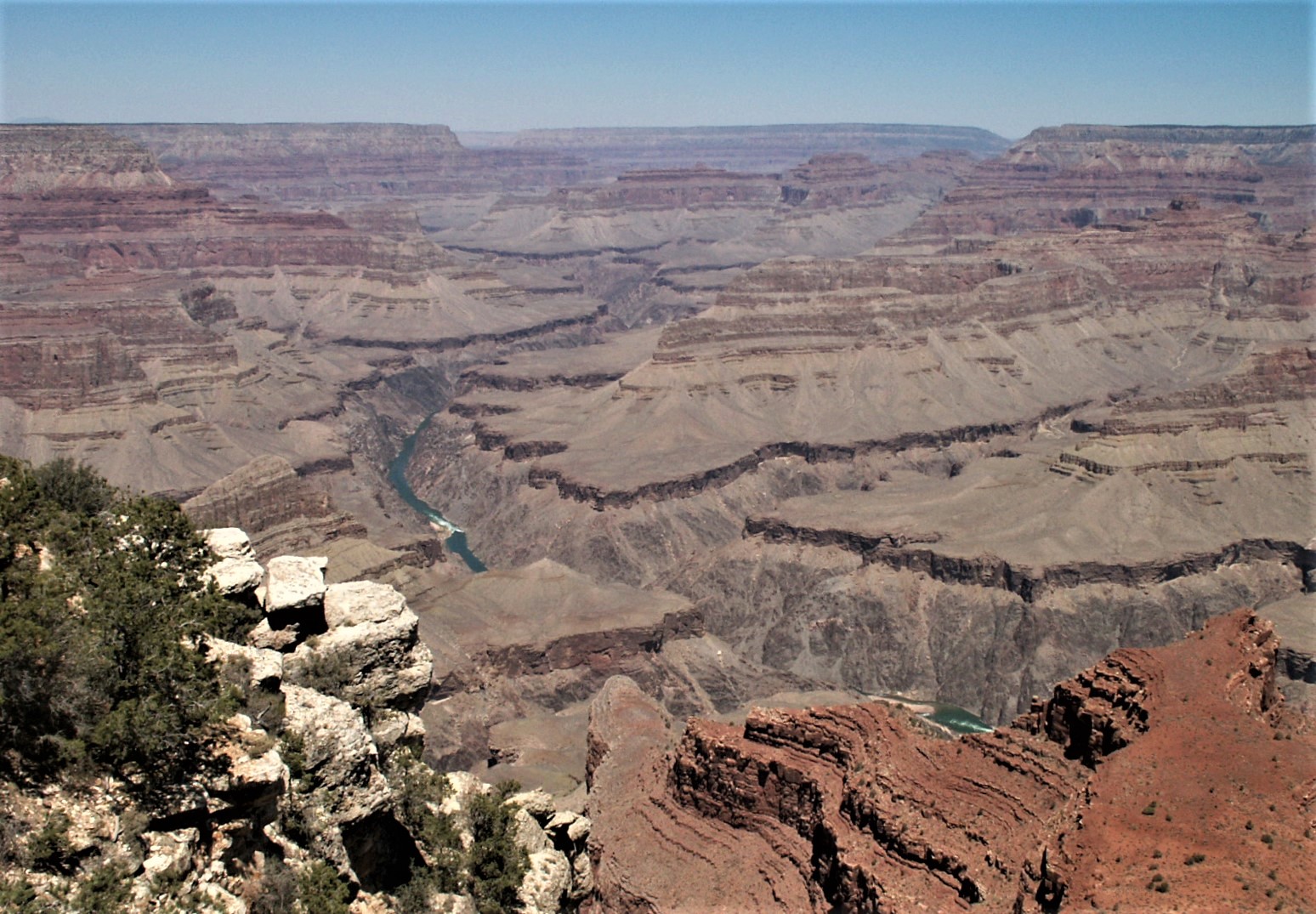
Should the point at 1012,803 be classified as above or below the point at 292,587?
below

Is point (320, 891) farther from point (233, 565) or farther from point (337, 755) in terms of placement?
point (233, 565)

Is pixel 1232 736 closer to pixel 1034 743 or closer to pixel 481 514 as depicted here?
pixel 1034 743

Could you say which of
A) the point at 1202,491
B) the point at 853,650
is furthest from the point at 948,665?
the point at 1202,491

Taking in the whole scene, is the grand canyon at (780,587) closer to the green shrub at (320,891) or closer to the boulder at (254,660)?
the boulder at (254,660)

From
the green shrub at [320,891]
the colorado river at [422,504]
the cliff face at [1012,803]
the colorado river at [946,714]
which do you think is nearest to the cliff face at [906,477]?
the colorado river at [946,714]

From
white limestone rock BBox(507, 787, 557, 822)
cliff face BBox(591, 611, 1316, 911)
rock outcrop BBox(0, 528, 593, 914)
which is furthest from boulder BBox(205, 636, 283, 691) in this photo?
cliff face BBox(591, 611, 1316, 911)

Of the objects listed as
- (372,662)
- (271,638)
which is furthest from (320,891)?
(372,662)
